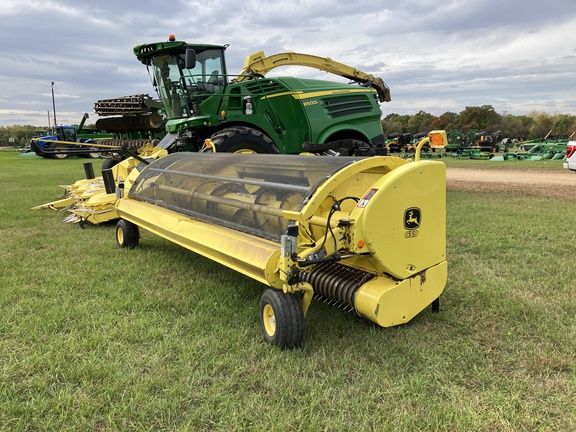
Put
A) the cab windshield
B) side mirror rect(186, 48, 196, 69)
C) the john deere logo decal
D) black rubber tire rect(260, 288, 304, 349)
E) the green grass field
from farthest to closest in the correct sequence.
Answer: the cab windshield, side mirror rect(186, 48, 196, 69), the john deere logo decal, black rubber tire rect(260, 288, 304, 349), the green grass field

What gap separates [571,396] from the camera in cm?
204

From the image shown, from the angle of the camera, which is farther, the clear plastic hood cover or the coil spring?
the clear plastic hood cover

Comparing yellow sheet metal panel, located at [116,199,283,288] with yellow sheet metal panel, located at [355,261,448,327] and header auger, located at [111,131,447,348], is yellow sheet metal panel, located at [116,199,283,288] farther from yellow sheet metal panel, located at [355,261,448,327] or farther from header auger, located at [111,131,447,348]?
yellow sheet metal panel, located at [355,261,448,327]

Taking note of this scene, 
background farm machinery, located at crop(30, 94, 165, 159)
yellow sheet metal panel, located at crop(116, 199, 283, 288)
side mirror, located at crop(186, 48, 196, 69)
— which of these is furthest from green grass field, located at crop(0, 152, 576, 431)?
background farm machinery, located at crop(30, 94, 165, 159)

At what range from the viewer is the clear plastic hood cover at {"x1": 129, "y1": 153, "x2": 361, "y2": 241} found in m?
2.85

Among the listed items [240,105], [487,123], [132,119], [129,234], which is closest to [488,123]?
[487,123]

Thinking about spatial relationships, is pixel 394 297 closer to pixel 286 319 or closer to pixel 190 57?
pixel 286 319

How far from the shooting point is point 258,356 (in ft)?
7.98

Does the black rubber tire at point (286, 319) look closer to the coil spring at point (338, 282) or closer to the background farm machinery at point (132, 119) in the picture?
the coil spring at point (338, 282)

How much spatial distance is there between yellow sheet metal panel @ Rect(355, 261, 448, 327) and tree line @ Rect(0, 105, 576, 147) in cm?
4457

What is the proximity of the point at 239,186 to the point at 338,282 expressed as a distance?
1.15m

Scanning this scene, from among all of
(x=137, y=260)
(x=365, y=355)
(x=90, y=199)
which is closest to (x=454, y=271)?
(x=365, y=355)

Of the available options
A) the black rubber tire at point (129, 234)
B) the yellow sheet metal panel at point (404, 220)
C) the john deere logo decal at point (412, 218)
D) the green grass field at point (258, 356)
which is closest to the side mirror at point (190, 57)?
the black rubber tire at point (129, 234)

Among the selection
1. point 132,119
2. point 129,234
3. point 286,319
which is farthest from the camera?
point 132,119
